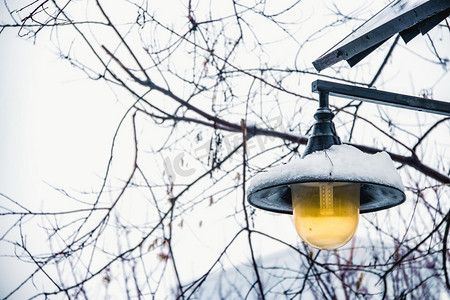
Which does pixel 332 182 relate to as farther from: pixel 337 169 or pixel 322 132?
pixel 322 132

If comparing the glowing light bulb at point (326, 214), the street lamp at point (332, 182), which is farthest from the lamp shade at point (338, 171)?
the glowing light bulb at point (326, 214)

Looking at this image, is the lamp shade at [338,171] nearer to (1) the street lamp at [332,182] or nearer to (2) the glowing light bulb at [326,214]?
(1) the street lamp at [332,182]

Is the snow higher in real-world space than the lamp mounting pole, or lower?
lower

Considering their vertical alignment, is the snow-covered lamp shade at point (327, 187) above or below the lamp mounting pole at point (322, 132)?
below

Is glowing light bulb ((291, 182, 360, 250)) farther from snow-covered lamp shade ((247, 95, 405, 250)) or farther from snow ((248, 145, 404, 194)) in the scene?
snow ((248, 145, 404, 194))

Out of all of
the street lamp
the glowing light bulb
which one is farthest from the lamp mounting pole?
the glowing light bulb

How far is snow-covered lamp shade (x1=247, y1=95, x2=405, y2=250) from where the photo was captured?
1543 mm

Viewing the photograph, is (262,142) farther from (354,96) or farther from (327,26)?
(354,96)

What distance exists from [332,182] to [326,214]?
0.21 m

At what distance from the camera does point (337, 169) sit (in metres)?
1.53

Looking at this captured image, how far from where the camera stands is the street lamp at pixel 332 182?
156cm

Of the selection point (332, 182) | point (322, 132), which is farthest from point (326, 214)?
point (322, 132)

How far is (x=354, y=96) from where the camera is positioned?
5.90 ft

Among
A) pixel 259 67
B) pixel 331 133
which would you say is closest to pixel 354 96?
pixel 331 133
